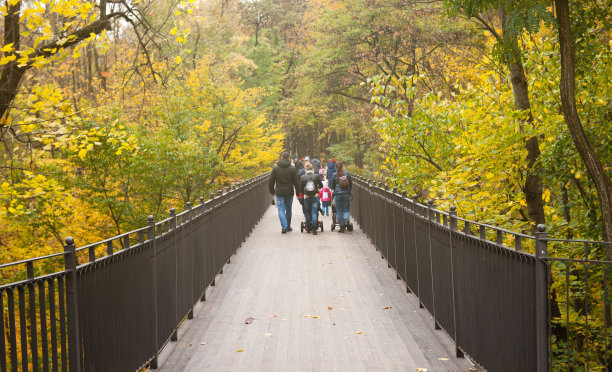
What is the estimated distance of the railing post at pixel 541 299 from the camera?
13.1 ft

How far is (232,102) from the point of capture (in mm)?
30156

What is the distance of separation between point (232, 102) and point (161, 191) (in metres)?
8.43

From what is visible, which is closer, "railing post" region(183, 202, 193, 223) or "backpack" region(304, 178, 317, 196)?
"railing post" region(183, 202, 193, 223)

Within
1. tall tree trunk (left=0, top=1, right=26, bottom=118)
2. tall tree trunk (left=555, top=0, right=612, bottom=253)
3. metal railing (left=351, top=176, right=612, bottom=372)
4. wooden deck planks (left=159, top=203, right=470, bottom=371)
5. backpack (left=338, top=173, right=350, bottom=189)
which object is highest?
tall tree trunk (left=0, top=1, right=26, bottom=118)

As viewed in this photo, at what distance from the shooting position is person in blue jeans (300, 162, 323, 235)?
1652cm

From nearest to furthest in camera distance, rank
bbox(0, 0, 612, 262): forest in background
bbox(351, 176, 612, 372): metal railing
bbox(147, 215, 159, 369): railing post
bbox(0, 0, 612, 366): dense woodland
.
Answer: bbox(351, 176, 612, 372): metal railing → bbox(147, 215, 159, 369): railing post → bbox(0, 0, 612, 366): dense woodland → bbox(0, 0, 612, 262): forest in background

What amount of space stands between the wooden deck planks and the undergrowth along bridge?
253 millimetres

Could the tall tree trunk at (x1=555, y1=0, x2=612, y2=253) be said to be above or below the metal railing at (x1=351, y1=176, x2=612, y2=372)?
above

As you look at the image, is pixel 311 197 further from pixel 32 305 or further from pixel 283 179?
pixel 32 305

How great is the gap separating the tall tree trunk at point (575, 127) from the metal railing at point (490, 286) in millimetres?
470

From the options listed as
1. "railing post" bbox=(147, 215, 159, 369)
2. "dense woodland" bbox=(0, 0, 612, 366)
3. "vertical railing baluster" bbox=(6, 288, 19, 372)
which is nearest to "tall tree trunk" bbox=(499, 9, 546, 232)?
"dense woodland" bbox=(0, 0, 612, 366)

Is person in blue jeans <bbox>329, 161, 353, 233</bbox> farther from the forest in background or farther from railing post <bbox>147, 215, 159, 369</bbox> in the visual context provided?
railing post <bbox>147, 215, 159, 369</bbox>

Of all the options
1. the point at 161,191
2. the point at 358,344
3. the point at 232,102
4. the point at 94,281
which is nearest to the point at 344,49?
the point at 232,102

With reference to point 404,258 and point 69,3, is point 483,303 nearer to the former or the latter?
point 404,258
